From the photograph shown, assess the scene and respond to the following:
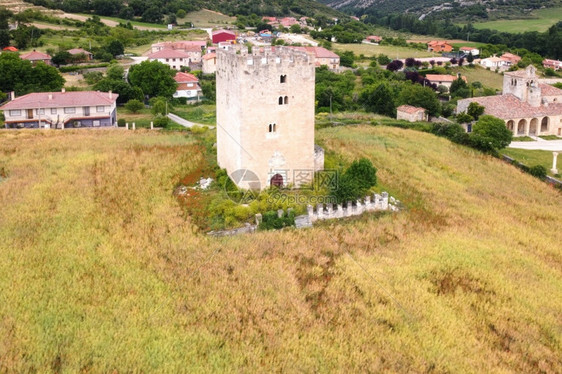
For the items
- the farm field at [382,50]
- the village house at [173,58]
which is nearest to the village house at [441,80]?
the farm field at [382,50]

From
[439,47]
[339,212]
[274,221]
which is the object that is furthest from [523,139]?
[439,47]

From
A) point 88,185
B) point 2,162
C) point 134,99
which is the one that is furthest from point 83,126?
point 88,185

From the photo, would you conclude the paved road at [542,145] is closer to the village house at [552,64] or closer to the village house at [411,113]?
the village house at [411,113]

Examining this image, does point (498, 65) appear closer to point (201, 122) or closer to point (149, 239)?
point (201, 122)

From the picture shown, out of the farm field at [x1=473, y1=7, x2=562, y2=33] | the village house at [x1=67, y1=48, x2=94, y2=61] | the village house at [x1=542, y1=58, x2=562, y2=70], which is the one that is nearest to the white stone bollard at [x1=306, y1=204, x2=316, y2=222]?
the village house at [x1=67, y1=48, x2=94, y2=61]

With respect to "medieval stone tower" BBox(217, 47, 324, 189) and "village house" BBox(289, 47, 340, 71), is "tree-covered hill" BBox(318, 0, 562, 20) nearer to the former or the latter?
"village house" BBox(289, 47, 340, 71)

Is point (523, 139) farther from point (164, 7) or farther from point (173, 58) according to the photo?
point (164, 7)
